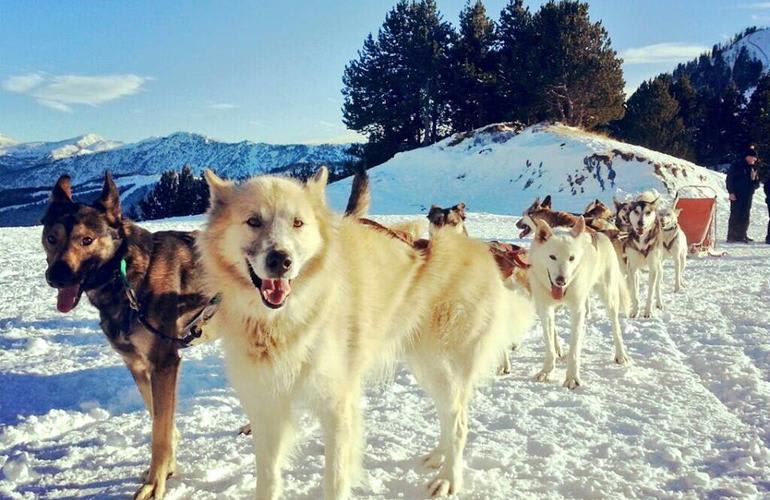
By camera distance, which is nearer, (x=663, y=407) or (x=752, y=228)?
(x=663, y=407)

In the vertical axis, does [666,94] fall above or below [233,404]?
above

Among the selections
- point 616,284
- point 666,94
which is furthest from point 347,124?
point 616,284

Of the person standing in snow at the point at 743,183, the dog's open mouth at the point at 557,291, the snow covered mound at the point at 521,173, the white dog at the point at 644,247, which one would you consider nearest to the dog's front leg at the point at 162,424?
the dog's open mouth at the point at 557,291

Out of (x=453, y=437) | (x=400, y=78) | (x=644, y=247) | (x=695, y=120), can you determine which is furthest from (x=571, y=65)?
(x=453, y=437)

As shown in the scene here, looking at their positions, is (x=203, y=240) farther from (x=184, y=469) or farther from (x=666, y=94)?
(x=666, y=94)

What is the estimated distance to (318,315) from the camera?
8.84 ft

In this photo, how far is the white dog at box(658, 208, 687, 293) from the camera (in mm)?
9195

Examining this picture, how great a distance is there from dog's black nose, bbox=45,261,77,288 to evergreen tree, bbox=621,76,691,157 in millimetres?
39198

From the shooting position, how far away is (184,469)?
3.32m

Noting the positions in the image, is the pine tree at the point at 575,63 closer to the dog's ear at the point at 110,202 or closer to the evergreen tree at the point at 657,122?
the evergreen tree at the point at 657,122

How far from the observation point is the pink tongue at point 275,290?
2510 mm

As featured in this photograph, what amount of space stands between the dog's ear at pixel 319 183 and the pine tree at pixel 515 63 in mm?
31608

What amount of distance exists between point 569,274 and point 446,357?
2.31 meters

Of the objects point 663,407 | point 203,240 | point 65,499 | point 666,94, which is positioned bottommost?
point 65,499
